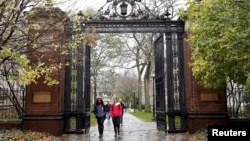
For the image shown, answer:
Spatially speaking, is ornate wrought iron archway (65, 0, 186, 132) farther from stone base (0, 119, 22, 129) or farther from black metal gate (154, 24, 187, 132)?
stone base (0, 119, 22, 129)

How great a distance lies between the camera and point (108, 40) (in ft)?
107

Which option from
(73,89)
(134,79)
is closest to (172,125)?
(73,89)

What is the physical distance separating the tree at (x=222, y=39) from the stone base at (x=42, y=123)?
6059mm

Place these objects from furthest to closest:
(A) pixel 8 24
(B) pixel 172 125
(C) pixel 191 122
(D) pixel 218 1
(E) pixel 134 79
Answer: (E) pixel 134 79 → (B) pixel 172 125 → (C) pixel 191 122 → (D) pixel 218 1 → (A) pixel 8 24

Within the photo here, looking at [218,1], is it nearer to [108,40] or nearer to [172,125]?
[172,125]

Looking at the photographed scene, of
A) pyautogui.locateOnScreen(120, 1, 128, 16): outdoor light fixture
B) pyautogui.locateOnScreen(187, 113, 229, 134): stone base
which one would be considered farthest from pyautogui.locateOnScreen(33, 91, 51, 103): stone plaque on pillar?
pyautogui.locateOnScreen(187, 113, 229, 134): stone base

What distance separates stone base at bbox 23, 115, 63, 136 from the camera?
44.5 feet

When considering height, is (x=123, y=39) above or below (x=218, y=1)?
above

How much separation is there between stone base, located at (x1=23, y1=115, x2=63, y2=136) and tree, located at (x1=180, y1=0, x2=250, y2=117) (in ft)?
19.9

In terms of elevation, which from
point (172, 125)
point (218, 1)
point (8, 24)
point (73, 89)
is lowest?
point (172, 125)

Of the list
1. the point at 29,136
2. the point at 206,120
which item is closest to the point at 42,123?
the point at 29,136

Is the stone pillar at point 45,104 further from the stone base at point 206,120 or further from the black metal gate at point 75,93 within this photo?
the stone base at point 206,120

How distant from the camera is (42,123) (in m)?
13.6

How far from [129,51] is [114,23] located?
19.8m
